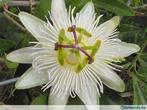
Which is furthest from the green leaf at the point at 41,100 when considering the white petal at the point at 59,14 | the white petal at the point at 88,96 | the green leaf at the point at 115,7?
the green leaf at the point at 115,7

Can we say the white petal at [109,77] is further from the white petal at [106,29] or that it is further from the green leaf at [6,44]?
the green leaf at [6,44]

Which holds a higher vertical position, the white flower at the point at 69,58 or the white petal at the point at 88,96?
the white flower at the point at 69,58

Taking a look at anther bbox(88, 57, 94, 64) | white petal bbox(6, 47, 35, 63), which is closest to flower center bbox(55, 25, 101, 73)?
anther bbox(88, 57, 94, 64)

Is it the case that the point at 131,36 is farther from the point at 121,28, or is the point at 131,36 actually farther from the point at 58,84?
the point at 58,84

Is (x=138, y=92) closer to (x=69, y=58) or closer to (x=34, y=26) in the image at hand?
(x=69, y=58)

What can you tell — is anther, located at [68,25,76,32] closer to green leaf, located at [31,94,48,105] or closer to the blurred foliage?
the blurred foliage

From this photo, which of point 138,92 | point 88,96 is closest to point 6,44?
point 88,96
